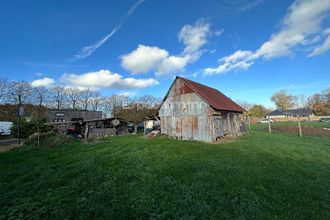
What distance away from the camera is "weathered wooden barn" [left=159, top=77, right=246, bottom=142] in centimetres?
1752

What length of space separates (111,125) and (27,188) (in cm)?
2414

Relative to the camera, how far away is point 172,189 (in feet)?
21.0

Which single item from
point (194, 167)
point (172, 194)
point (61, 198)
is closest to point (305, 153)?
point (194, 167)

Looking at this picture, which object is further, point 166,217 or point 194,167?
point 194,167

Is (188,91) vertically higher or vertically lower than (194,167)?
higher

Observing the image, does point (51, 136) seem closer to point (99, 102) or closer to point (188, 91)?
point (188, 91)

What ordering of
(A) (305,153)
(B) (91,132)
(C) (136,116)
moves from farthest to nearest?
(C) (136,116) < (B) (91,132) < (A) (305,153)

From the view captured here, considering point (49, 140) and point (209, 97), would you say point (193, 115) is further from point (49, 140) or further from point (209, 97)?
point (49, 140)

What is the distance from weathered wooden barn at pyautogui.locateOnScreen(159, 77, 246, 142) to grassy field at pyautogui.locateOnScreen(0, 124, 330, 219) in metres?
7.44

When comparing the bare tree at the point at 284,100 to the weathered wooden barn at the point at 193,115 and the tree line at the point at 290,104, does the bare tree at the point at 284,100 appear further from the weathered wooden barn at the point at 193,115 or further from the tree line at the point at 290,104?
the weathered wooden barn at the point at 193,115

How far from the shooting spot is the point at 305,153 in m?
12.1

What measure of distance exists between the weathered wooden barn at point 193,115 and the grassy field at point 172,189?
7443mm

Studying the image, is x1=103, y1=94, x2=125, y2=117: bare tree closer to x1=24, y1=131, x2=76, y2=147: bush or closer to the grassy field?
x1=24, y1=131, x2=76, y2=147: bush

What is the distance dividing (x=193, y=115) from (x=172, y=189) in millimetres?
12554
